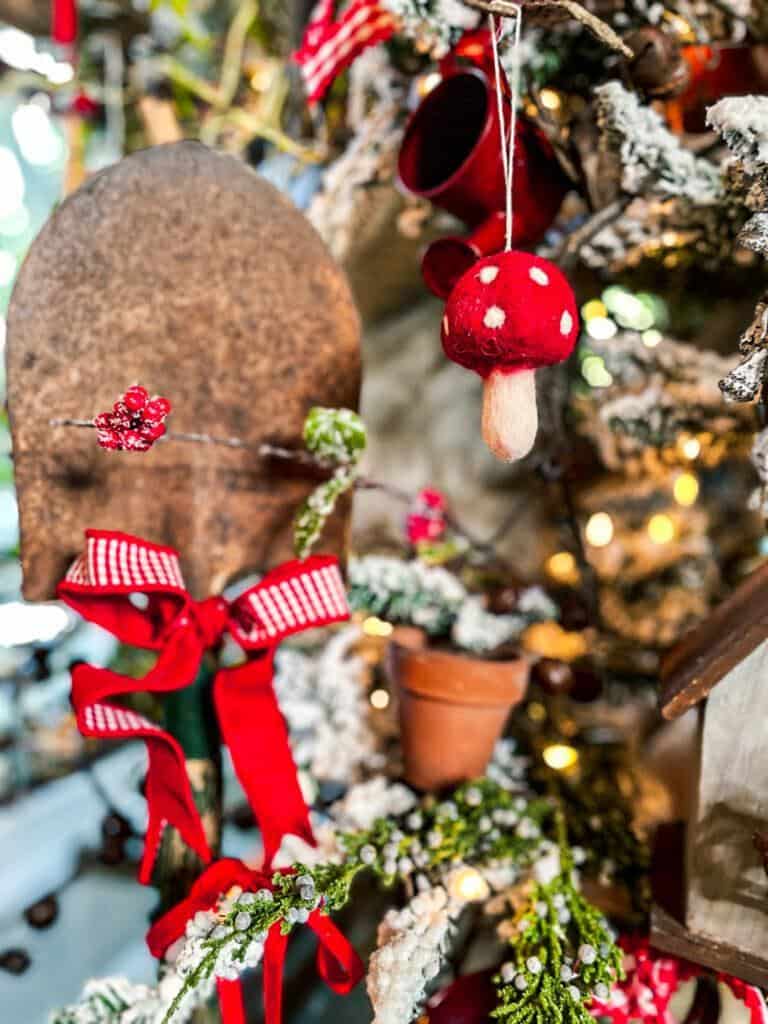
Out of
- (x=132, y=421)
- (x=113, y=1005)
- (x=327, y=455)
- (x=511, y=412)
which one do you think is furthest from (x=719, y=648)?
(x=113, y=1005)

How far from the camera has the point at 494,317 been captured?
48 cm

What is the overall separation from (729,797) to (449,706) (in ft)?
0.86

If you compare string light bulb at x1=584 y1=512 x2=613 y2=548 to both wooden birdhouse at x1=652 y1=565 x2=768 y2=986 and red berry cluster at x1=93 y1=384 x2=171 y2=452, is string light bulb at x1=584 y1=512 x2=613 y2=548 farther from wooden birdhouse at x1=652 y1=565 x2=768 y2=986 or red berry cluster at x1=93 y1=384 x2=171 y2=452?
red berry cluster at x1=93 y1=384 x2=171 y2=452

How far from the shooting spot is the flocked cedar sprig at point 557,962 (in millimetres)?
569

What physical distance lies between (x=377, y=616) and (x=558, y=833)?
0.93 feet

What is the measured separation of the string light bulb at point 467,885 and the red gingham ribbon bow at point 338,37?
0.79 meters

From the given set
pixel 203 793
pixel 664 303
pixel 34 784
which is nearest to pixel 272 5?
pixel 664 303

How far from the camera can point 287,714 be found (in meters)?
0.98

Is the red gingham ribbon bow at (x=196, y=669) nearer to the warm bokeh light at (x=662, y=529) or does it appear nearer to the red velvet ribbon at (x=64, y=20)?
the warm bokeh light at (x=662, y=529)

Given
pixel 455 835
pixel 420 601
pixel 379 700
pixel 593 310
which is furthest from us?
pixel 379 700

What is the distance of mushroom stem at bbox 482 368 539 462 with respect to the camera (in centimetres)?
52

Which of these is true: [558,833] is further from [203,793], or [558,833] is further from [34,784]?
[34,784]

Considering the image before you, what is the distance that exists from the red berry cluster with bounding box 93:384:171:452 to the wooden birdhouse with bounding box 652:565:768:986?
17.3 inches

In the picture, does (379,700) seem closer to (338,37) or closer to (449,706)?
(449,706)
